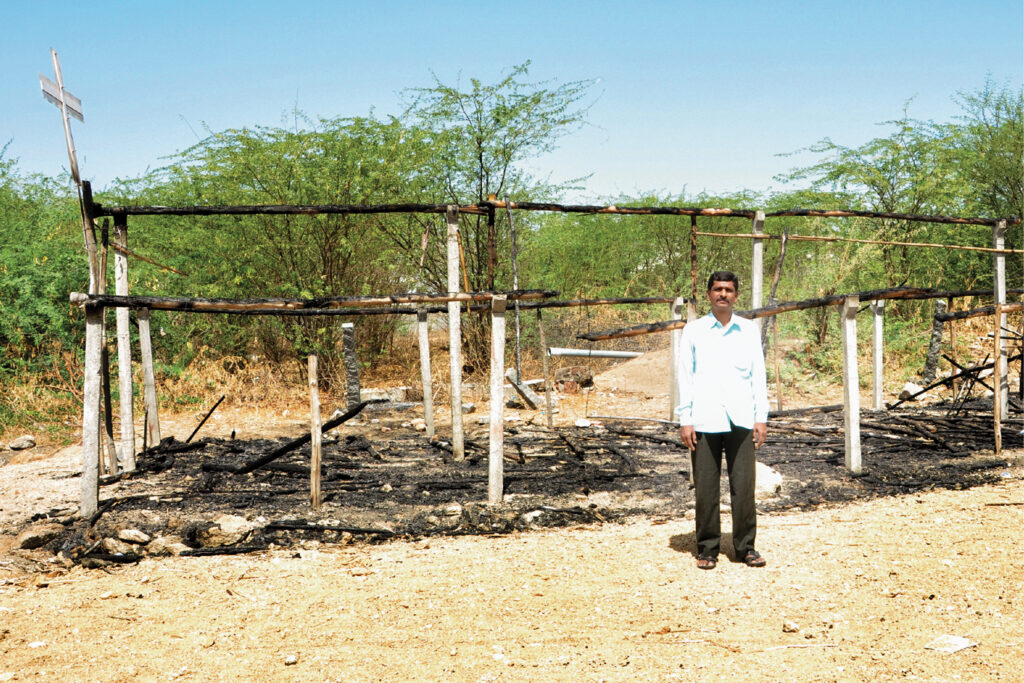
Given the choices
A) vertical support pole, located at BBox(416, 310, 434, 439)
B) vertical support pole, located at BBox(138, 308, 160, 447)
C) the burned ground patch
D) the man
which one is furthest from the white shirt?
vertical support pole, located at BBox(138, 308, 160, 447)

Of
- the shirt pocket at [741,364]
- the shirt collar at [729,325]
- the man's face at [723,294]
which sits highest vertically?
the man's face at [723,294]

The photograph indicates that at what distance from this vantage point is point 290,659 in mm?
3607

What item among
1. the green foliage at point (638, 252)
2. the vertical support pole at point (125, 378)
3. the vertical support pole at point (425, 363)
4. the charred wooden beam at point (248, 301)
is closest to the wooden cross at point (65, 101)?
the charred wooden beam at point (248, 301)

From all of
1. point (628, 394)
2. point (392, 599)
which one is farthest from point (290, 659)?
point (628, 394)

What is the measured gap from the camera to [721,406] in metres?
4.57

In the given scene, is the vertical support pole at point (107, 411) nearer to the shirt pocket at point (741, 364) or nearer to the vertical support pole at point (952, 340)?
the shirt pocket at point (741, 364)

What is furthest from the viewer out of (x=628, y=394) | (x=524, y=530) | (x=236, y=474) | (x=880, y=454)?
(x=628, y=394)

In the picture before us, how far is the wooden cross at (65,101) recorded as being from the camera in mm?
5566

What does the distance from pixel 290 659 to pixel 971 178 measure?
659 inches

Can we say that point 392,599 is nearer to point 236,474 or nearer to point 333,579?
point 333,579

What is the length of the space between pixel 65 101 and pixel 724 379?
4.93 metres

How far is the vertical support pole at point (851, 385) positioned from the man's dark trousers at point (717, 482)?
248cm

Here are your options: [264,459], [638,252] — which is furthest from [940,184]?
[264,459]

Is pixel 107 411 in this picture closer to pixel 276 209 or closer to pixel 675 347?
pixel 276 209
